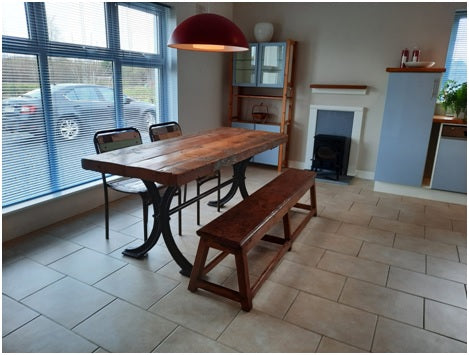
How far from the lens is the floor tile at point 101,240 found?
271 centimetres

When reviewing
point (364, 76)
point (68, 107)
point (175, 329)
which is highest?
point (364, 76)

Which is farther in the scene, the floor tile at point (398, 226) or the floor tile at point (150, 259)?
the floor tile at point (398, 226)

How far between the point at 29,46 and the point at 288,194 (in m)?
2.42

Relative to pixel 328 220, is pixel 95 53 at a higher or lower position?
higher

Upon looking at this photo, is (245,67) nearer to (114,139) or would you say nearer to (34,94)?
(114,139)

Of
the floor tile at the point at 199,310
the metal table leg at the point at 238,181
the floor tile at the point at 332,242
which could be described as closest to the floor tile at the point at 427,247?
the floor tile at the point at 332,242

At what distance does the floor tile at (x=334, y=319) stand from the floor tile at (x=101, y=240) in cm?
151

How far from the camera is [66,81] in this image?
122 inches

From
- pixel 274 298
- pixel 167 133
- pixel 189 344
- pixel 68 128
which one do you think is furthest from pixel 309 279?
pixel 68 128

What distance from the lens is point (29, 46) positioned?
8.98ft

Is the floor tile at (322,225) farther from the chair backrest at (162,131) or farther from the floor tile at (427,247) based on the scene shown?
the chair backrest at (162,131)

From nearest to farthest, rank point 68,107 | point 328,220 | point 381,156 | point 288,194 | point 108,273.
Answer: point 108,273 < point 288,194 < point 68,107 < point 328,220 < point 381,156

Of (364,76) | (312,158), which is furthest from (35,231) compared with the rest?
(364,76)

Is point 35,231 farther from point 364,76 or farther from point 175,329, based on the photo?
point 364,76
